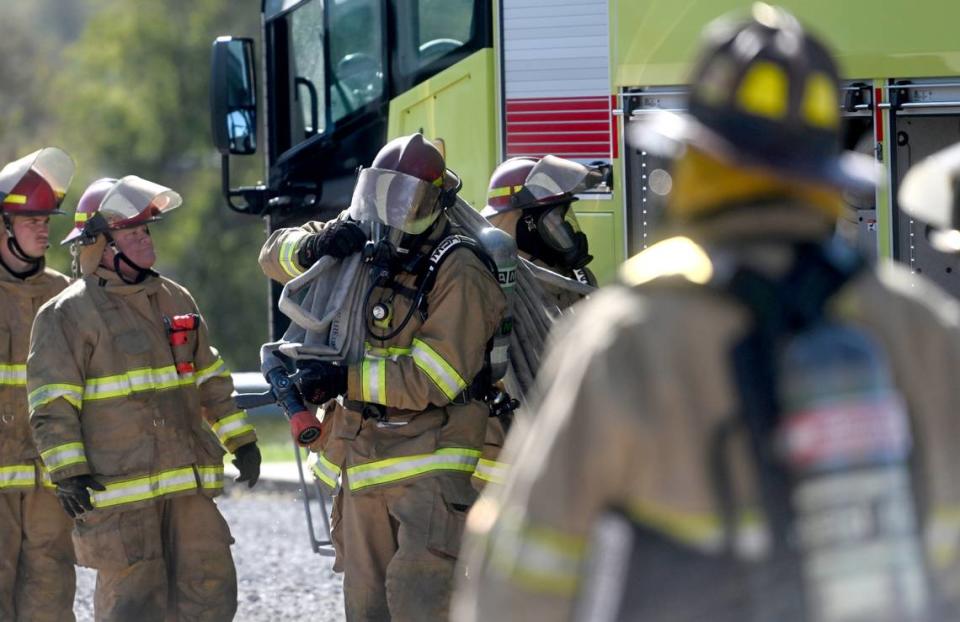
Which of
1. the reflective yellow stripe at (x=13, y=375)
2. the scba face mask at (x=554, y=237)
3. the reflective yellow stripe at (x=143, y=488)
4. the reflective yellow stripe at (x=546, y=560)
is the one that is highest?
the scba face mask at (x=554, y=237)

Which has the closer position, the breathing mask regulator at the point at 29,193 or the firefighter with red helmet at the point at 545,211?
the firefighter with red helmet at the point at 545,211

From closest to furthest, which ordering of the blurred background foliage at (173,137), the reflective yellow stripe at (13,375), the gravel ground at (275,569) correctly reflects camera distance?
the reflective yellow stripe at (13,375)
the gravel ground at (275,569)
the blurred background foliage at (173,137)

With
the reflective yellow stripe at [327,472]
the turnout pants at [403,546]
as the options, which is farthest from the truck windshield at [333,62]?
the turnout pants at [403,546]

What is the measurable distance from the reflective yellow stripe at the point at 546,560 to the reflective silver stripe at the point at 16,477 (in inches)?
177

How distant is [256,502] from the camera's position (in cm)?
1091

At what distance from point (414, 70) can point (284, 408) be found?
8.49 feet

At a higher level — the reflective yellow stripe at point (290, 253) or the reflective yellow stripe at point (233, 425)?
the reflective yellow stripe at point (290, 253)

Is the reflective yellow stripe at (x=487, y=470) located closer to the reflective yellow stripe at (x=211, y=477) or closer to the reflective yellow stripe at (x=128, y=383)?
the reflective yellow stripe at (x=211, y=477)

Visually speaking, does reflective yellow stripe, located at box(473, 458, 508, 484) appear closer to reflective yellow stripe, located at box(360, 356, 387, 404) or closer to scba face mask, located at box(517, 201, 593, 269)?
reflective yellow stripe, located at box(360, 356, 387, 404)

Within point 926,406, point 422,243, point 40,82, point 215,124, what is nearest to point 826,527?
point 926,406

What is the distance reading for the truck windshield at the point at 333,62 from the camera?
7797 mm

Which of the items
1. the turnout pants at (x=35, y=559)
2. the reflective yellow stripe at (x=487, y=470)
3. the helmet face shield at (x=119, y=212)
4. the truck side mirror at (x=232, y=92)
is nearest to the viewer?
the reflective yellow stripe at (x=487, y=470)

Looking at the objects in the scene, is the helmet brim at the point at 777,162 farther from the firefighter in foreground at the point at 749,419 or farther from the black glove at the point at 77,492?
the black glove at the point at 77,492

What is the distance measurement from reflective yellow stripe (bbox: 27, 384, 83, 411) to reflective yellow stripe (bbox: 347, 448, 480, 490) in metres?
1.09
